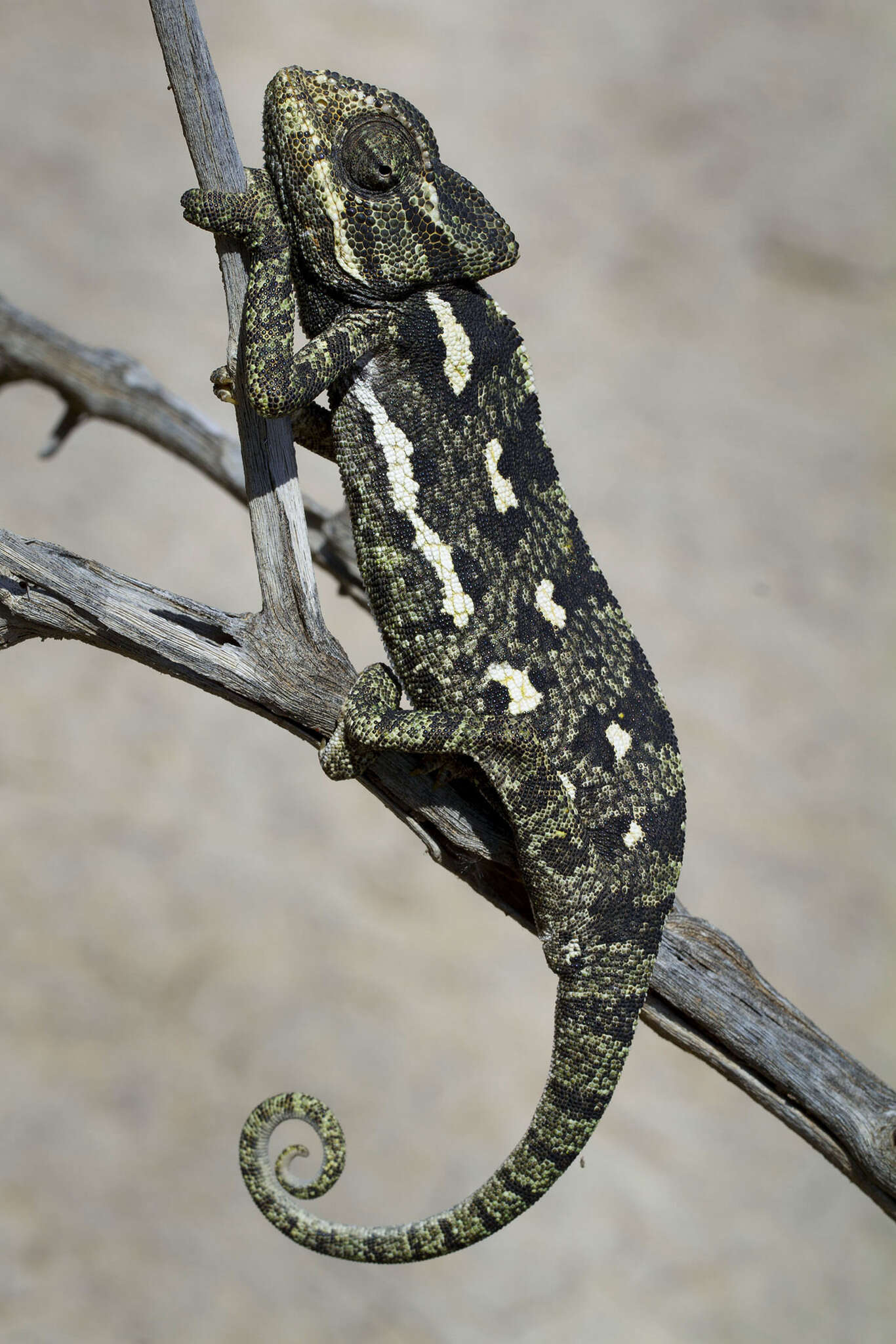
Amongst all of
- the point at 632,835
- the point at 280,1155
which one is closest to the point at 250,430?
the point at 632,835

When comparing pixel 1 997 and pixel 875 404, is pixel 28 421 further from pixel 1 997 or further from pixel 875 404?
pixel 875 404

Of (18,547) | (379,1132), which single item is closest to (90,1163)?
(379,1132)

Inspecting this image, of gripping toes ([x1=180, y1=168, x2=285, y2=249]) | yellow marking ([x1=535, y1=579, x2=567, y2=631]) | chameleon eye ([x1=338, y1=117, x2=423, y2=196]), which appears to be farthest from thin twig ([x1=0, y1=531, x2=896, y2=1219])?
chameleon eye ([x1=338, y1=117, x2=423, y2=196])

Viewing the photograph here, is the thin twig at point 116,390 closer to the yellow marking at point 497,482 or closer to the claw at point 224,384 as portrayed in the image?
the claw at point 224,384

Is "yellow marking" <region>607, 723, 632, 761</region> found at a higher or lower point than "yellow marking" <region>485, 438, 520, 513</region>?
lower

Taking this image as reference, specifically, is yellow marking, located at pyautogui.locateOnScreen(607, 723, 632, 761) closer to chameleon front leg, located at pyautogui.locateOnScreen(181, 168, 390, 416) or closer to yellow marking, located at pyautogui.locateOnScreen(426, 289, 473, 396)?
yellow marking, located at pyautogui.locateOnScreen(426, 289, 473, 396)

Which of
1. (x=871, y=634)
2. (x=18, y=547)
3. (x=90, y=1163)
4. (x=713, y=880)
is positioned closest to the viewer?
(x=18, y=547)

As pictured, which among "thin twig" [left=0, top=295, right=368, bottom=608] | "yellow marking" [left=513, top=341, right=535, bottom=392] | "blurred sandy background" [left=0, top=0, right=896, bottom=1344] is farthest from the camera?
"blurred sandy background" [left=0, top=0, right=896, bottom=1344]
